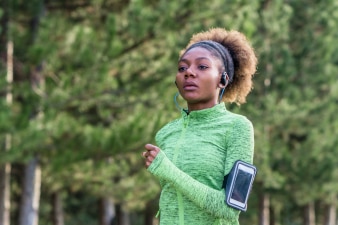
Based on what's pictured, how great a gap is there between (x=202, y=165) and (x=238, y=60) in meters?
0.53

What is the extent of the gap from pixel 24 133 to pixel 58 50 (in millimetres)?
2154

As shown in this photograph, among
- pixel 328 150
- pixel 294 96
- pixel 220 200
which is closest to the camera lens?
pixel 220 200

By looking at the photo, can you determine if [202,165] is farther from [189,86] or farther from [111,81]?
[111,81]

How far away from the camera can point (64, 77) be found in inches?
584

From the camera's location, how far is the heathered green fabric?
8.89 feet

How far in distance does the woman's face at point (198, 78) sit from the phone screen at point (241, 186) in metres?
0.35

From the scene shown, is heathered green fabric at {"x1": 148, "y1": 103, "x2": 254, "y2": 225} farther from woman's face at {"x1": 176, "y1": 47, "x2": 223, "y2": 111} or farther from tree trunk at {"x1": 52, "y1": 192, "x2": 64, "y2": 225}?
tree trunk at {"x1": 52, "y1": 192, "x2": 64, "y2": 225}

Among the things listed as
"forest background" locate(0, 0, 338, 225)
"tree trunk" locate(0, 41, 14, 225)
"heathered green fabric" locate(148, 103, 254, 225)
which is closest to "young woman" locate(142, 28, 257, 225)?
"heathered green fabric" locate(148, 103, 254, 225)

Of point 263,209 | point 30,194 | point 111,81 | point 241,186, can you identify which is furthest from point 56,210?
point 241,186

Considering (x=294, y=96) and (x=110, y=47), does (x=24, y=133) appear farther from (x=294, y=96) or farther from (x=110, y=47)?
(x=294, y=96)

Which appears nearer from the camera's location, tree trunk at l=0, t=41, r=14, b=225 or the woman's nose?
the woman's nose

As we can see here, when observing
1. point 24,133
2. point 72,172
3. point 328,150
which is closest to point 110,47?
point 24,133

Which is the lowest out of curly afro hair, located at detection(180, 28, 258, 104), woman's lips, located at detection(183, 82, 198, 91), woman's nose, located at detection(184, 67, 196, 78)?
woman's lips, located at detection(183, 82, 198, 91)

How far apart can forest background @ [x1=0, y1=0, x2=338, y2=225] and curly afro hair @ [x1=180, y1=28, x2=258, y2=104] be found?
31.3ft
